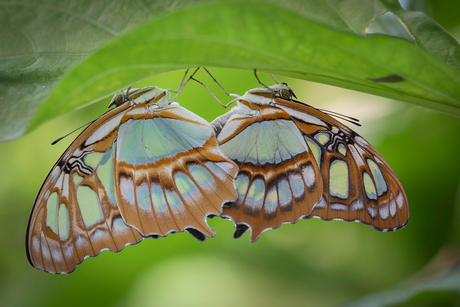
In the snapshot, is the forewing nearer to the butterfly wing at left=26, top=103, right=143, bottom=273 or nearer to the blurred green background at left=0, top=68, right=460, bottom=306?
the butterfly wing at left=26, top=103, right=143, bottom=273

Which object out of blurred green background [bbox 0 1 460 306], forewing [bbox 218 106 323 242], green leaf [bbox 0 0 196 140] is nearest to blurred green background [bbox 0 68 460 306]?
blurred green background [bbox 0 1 460 306]

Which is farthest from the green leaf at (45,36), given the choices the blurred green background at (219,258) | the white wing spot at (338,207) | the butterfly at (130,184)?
the blurred green background at (219,258)

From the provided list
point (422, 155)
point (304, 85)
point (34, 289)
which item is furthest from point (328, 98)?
point (34, 289)

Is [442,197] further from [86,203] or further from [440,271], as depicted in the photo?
[86,203]

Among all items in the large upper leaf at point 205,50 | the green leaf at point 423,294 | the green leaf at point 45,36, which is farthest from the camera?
the green leaf at point 423,294

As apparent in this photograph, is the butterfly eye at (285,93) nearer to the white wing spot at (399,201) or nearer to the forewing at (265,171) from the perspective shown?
the forewing at (265,171)

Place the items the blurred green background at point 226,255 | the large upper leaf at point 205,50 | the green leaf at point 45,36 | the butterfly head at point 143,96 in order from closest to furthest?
1. the large upper leaf at point 205,50
2. the green leaf at point 45,36
3. the butterfly head at point 143,96
4. the blurred green background at point 226,255
